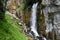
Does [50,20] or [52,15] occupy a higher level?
[52,15]

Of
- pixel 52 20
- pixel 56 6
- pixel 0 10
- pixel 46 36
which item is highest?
pixel 0 10

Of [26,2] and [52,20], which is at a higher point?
[26,2]

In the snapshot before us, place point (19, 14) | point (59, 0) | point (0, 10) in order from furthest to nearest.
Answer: point (19, 14), point (59, 0), point (0, 10)

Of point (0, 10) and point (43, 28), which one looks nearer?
point (0, 10)

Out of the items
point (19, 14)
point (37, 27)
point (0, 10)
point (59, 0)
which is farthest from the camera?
point (19, 14)

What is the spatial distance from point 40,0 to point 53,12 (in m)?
2.46

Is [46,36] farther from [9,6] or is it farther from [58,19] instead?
[9,6]

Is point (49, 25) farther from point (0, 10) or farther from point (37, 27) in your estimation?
point (0, 10)

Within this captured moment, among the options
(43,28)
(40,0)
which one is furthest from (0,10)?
(40,0)

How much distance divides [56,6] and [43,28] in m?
2.42

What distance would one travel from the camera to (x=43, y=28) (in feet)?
54.8

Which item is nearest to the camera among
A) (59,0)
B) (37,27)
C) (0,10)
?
(0,10)

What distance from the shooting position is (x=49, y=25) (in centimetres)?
1670

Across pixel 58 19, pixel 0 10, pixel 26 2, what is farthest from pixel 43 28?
pixel 0 10
